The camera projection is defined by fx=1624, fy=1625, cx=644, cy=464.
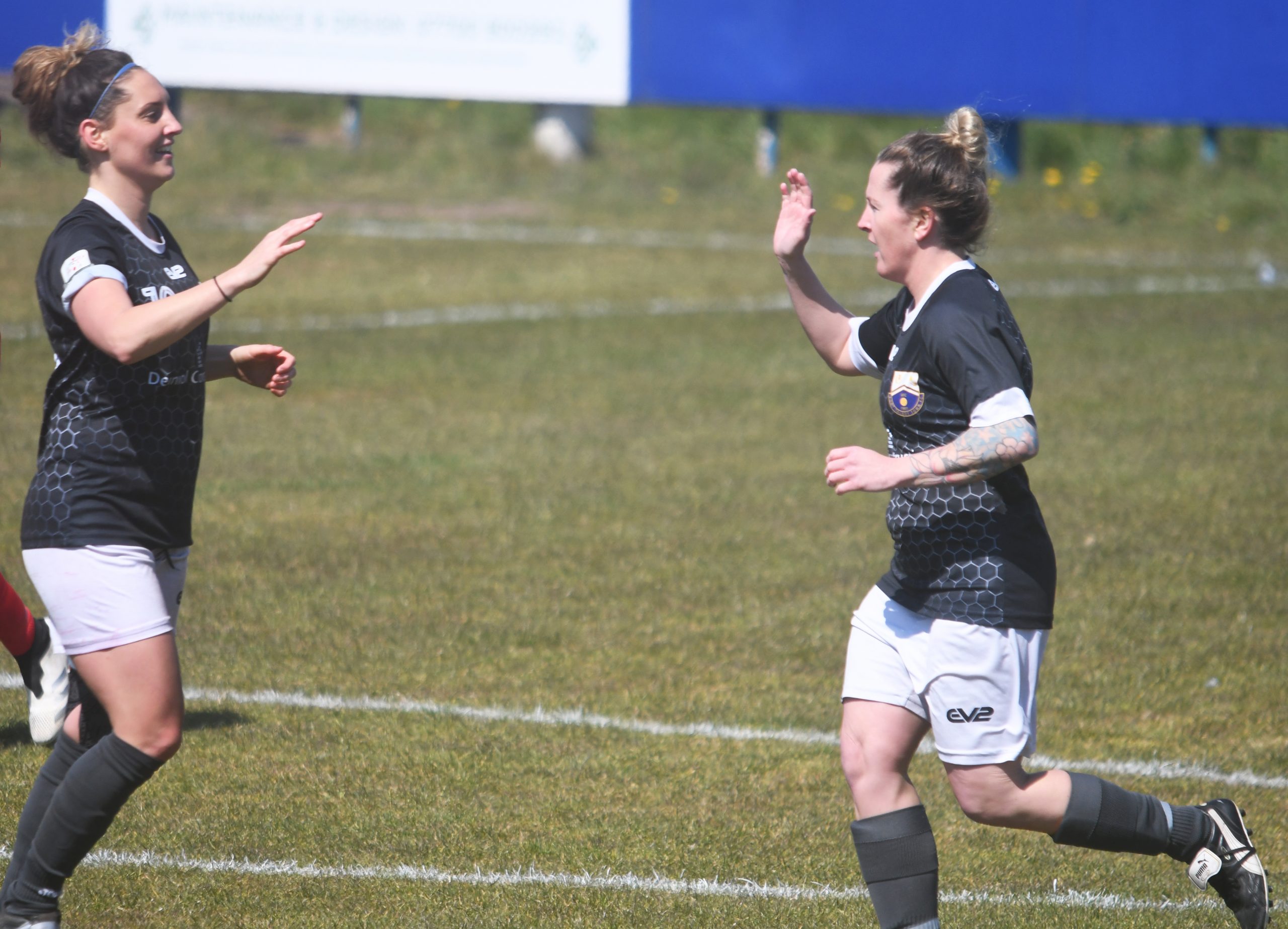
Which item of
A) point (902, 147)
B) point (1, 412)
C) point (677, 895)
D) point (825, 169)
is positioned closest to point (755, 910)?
point (677, 895)

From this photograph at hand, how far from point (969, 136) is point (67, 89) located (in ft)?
6.97

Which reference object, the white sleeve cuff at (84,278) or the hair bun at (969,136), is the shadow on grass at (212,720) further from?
the hair bun at (969,136)

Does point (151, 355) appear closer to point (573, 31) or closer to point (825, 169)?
point (573, 31)

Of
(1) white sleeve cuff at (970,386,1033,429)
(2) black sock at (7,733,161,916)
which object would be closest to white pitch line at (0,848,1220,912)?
(2) black sock at (7,733,161,916)

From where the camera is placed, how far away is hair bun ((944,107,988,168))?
376cm

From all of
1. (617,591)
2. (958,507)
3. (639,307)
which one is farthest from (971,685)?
(639,307)

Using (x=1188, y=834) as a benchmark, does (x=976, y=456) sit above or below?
above

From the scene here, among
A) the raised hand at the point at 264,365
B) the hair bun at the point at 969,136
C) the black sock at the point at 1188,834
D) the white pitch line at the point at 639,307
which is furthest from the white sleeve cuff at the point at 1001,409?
the white pitch line at the point at 639,307

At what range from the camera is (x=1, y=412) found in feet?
34.0

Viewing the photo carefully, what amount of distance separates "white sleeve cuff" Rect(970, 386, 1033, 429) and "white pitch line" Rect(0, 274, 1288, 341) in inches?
407

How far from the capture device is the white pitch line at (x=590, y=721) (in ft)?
18.2

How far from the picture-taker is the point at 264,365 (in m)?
4.33

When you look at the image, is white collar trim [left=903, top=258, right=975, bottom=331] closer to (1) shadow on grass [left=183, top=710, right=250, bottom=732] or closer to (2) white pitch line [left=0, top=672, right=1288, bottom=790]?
(2) white pitch line [left=0, top=672, right=1288, bottom=790]

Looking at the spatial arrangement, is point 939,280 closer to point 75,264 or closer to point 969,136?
point 969,136
